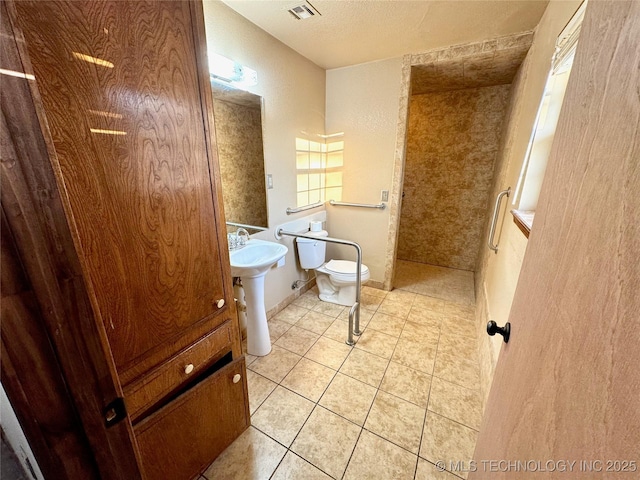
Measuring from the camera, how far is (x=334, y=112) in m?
2.54

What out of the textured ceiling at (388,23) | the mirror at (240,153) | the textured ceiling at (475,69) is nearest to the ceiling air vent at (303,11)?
the textured ceiling at (388,23)

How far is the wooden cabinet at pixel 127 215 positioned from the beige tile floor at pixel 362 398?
0.38 m

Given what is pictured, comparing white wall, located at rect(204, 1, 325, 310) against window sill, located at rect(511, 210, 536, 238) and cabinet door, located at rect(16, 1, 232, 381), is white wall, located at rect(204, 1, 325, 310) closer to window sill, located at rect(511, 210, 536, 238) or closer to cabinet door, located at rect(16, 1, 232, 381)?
cabinet door, located at rect(16, 1, 232, 381)

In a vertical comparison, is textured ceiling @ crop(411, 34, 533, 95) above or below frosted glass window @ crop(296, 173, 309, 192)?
above

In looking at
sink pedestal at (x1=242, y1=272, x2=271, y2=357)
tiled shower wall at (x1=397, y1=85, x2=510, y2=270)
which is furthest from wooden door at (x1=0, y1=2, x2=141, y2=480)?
tiled shower wall at (x1=397, y1=85, x2=510, y2=270)

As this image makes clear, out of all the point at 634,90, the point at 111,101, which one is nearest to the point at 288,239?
the point at 111,101

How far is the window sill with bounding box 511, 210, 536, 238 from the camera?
3.74 feet

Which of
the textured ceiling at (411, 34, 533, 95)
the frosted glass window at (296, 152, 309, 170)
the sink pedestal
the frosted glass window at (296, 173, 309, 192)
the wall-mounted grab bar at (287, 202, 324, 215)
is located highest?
the textured ceiling at (411, 34, 533, 95)

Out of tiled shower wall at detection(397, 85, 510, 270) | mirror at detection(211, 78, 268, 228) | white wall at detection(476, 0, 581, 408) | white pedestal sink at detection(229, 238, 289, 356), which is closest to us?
white wall at detection(476, 0, 581, 408)

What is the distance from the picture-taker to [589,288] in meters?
0.39

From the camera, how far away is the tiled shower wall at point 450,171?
9.28 ft

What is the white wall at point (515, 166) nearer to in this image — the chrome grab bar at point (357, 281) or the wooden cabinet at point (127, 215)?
the chrome grab bar at point (357, 281)

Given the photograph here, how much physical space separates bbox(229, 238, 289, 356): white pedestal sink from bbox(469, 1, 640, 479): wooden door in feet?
4.23

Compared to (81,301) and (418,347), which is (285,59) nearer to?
(81,301)
